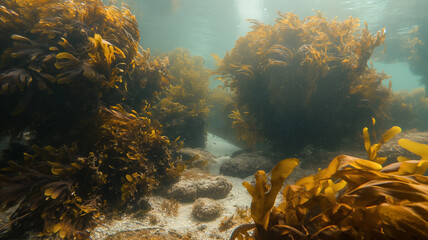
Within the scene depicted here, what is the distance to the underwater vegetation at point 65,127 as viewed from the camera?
176 cm

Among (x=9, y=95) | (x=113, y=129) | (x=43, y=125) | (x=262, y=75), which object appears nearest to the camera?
(x=9, y=95)

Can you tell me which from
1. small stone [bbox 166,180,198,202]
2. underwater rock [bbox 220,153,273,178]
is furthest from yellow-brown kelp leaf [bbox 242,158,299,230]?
underwater rock [bbox 220,153,273,178]

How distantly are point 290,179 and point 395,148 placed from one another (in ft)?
6.77

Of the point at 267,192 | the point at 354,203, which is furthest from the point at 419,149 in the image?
the point at 267,192

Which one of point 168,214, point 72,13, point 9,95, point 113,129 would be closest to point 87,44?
point 72,13

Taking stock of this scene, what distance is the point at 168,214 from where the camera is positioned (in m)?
2.29

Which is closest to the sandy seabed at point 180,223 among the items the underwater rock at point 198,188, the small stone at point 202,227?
the small stone at point 202,227

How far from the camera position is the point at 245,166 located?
399cm

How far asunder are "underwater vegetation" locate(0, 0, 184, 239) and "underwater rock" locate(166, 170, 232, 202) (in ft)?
1.17

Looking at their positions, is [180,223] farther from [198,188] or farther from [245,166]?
[245,166]

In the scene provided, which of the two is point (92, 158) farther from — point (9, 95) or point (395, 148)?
point (395, 148)

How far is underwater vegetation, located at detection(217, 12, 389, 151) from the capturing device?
11.9 ft

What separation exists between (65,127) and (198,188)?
6.84 feet

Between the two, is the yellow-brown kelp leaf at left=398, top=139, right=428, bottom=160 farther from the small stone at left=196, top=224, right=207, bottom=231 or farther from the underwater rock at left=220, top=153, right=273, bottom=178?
the underwater rock at left=220, top=153, right=273, bottom=178
